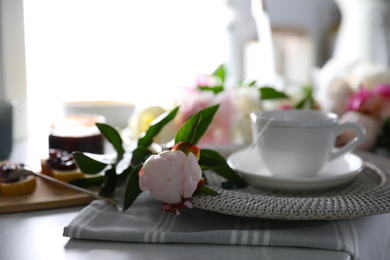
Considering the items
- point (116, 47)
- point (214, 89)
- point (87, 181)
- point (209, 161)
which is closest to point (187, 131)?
point (209, 161)

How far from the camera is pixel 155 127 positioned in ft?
1.77

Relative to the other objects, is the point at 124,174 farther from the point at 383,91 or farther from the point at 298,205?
the point at 383,91

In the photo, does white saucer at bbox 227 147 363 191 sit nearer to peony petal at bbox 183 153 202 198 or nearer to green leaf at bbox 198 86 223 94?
peony petal at bbox 183 153 202 198

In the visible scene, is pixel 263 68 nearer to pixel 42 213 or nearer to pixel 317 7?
pixel 42 213

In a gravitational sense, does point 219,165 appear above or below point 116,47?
below

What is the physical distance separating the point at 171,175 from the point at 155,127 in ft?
0.46

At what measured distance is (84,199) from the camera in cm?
52

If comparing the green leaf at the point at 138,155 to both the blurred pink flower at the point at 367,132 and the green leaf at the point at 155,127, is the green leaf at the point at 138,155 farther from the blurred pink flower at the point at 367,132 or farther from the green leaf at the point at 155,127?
the blurred pink flower at the point at 367,132

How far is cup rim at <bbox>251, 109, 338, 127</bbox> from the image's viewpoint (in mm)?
516

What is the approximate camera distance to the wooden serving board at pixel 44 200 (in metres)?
0.49

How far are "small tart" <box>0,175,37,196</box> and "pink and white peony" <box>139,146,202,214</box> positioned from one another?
19cm

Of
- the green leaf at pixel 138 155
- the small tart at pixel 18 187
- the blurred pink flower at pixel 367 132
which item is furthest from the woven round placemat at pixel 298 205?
the blurred pink flower at pixel 367 132

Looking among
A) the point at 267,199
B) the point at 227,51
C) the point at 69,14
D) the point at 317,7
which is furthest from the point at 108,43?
the point at 317,7

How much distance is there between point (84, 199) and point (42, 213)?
0.05 meters
